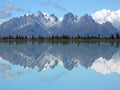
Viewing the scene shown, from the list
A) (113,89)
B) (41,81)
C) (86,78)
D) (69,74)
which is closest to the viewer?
(113,89)

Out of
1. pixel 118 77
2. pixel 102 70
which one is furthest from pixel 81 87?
pixel 102 70

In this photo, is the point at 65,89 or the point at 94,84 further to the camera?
the point at 94,84

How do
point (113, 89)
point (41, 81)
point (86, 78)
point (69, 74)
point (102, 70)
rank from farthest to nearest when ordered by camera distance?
1. point (102, 70)
2. point (69, 74)
3. point (86, 78)
4. point (41, 81)
5. point (113, 89)

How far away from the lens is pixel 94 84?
24703 mm

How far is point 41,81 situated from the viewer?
86.2ft

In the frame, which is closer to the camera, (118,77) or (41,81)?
(41,81)

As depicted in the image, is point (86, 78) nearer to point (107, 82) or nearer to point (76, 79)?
point (76, 79)

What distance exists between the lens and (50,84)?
81.2 feet

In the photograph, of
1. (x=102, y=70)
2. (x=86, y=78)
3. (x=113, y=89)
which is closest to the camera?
(x=113, y=89)

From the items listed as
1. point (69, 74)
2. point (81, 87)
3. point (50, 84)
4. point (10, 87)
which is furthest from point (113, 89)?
point (69, 74)

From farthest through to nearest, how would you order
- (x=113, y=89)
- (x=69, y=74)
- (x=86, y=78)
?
1. (x=69, y=74)
2. (x=86, y=78)
3. (x=113, y=89)

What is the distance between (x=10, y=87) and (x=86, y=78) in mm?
7033

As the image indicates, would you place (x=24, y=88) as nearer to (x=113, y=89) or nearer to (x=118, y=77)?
(x=113, y=89)

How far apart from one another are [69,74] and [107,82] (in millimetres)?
6099
